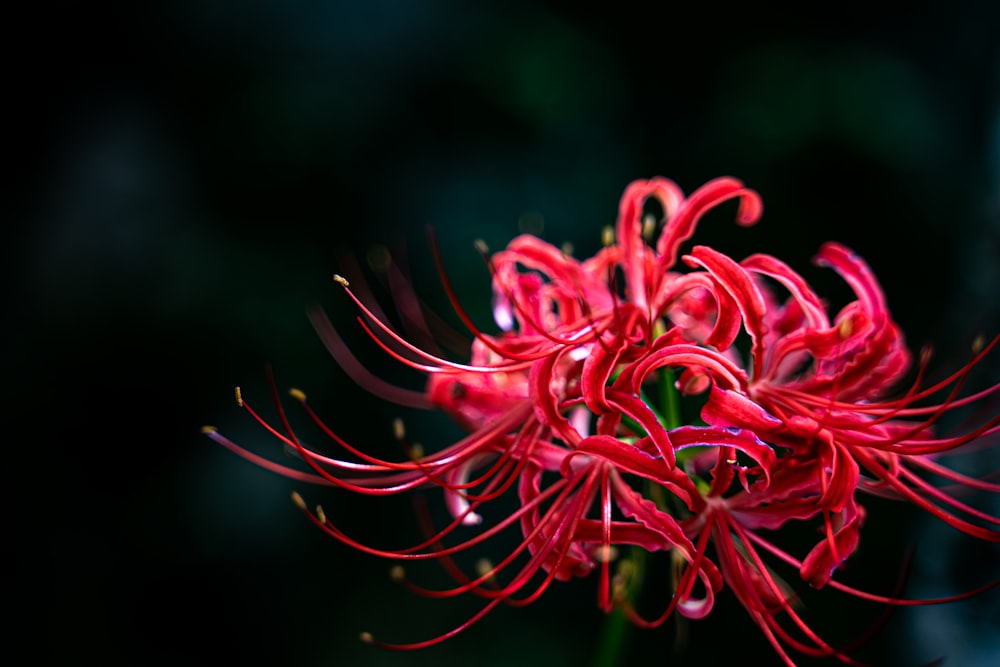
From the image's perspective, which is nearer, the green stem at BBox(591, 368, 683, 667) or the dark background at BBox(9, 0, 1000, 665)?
the green stem at BBox(591, 368, 683, 667)

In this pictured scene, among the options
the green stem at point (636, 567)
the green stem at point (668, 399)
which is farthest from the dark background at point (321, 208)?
the green stem at point (668, 399)

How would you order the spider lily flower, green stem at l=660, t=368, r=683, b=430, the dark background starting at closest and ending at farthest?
the spider lily flower → green stem at l=660, t=368, r=683, b=430 → the dark background

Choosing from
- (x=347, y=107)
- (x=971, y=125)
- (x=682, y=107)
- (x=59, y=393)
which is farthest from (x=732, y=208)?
(x=59, y=393)

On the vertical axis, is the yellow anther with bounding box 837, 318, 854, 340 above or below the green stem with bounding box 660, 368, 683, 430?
above

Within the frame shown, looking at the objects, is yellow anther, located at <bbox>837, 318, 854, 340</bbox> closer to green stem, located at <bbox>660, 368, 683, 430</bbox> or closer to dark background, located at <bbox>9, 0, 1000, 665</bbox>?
green stem, located at <bbox>660, 368, 683, 430</bbox>

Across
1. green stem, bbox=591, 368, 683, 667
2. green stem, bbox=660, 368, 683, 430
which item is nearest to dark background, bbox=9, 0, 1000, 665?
green stem, bbox=591, 368, 683, 667

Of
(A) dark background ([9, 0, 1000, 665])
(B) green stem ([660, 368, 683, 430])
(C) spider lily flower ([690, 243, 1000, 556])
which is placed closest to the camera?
(C) spider lily flower ([690, 243, 1000, 556])

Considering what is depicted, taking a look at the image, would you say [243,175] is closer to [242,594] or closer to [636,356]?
[242,594]
